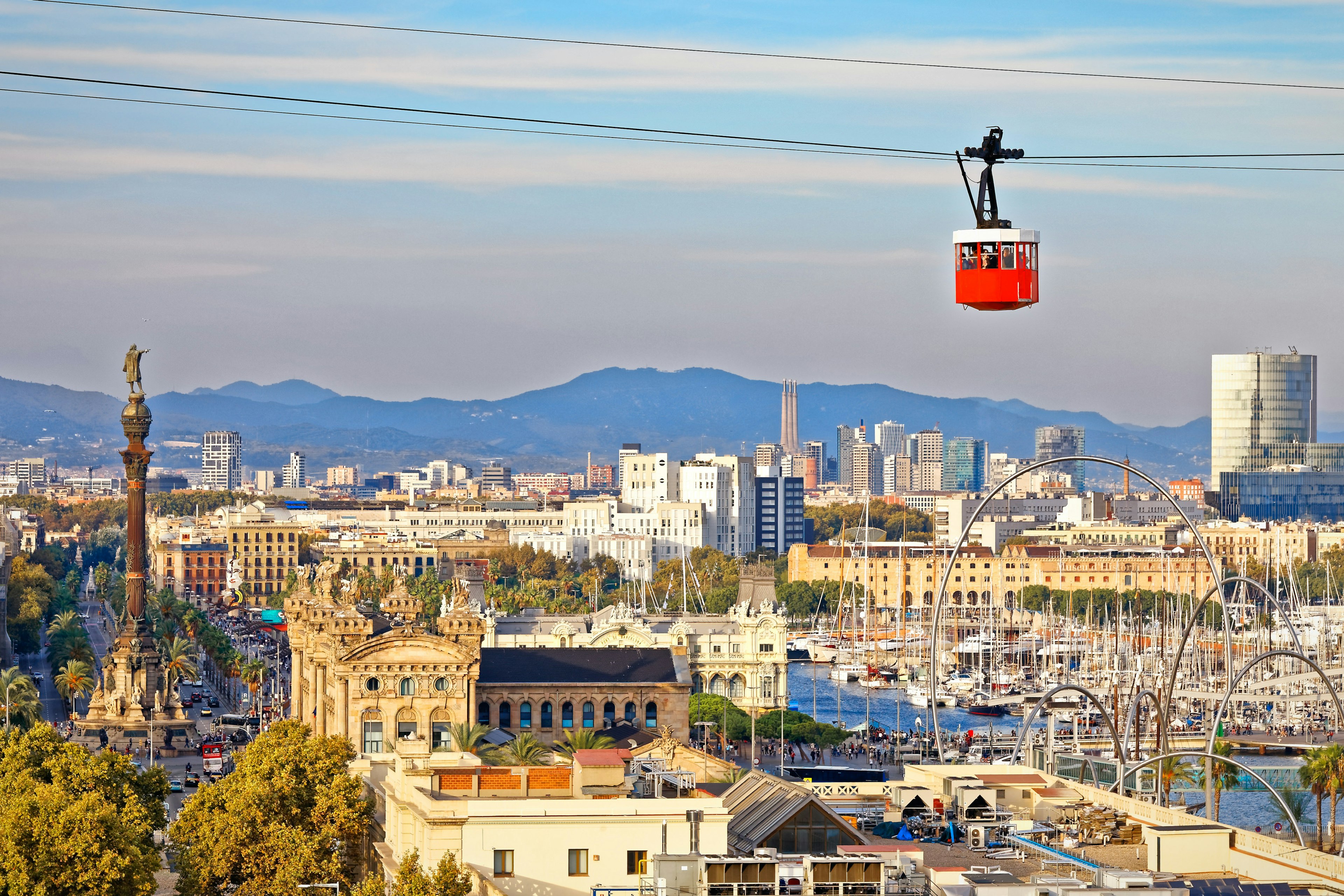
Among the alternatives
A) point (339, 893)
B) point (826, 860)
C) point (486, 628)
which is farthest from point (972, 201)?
point (486, 628)

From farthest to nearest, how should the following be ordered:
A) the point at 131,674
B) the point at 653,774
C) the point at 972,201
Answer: the point at 131,674 < the point at 653,774 < the point at 972,201

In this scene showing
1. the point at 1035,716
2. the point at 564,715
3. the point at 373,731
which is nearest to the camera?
the point at 1035,716

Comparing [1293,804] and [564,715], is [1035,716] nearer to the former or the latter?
[1293,804]

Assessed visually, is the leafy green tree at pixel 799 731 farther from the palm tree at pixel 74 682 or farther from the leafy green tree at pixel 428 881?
the leafy green tree at pixel 428 881

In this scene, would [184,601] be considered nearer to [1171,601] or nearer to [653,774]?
[1171,601]

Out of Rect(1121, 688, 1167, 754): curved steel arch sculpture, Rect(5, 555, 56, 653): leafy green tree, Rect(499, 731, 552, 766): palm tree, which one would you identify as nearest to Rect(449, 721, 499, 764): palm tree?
Rect(499, 731, 552, 766): palm tree

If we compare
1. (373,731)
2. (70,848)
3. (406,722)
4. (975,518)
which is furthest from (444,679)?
(975,518)

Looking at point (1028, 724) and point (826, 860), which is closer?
point (826, 860)

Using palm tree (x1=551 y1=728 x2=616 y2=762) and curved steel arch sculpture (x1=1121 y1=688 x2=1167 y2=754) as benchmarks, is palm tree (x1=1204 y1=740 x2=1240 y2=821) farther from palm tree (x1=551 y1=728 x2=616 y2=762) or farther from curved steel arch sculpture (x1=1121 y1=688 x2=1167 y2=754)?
palm tree (x1=551 y1=728 x2=616 y2=762)
